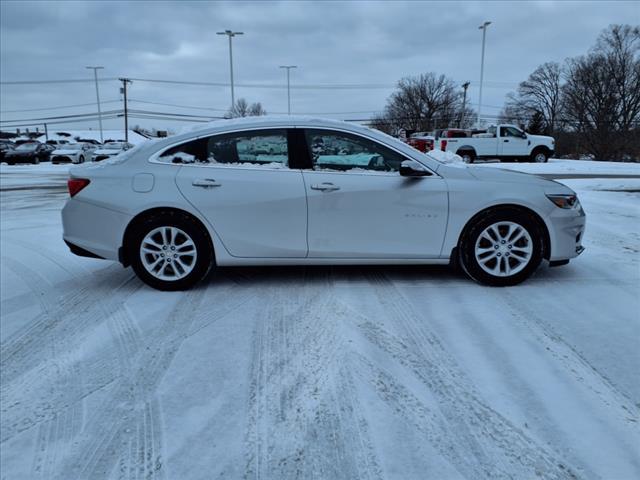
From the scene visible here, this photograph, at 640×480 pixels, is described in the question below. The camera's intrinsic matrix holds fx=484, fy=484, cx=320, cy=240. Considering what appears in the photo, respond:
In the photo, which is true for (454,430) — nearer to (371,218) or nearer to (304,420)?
(304,420)

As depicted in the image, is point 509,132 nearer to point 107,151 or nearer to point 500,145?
point 500,145

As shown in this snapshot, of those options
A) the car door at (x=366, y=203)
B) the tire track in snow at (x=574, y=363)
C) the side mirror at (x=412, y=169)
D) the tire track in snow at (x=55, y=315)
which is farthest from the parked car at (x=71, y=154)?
the tire track in snow at (x=574, y=363)

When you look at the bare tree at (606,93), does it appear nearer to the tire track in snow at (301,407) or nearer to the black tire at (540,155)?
the black tire at (540,155)

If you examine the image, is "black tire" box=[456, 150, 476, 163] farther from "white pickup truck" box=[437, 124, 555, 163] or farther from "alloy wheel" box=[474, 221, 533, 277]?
"alloy wheel" box=[474, 221, 533, 277]

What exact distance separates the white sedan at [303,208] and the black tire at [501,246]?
0.03ft

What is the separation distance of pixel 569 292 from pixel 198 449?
355 cm

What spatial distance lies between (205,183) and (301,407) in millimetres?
2439

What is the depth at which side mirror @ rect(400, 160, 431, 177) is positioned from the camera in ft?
14.1

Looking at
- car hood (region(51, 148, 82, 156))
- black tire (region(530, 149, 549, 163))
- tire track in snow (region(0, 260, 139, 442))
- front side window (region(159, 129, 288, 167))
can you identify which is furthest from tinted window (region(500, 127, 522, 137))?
car hood (region(51, 148, 82, 156))

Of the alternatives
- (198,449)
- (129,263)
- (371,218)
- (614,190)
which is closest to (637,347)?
(371,218)

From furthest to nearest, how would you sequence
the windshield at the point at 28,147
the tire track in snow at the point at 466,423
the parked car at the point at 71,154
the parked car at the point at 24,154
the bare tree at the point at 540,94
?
the bare tree at the point at 540,94, the windshield at the point at 28,147, the parked car at the point at 71,154, the parked car at the point at 24,154, the tire track in snow at the point at 466,423

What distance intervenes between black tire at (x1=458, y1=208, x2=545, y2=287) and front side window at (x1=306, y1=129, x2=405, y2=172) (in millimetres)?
915

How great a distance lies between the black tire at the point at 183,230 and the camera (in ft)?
14.3

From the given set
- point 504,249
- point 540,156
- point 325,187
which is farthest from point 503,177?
point 540,156
